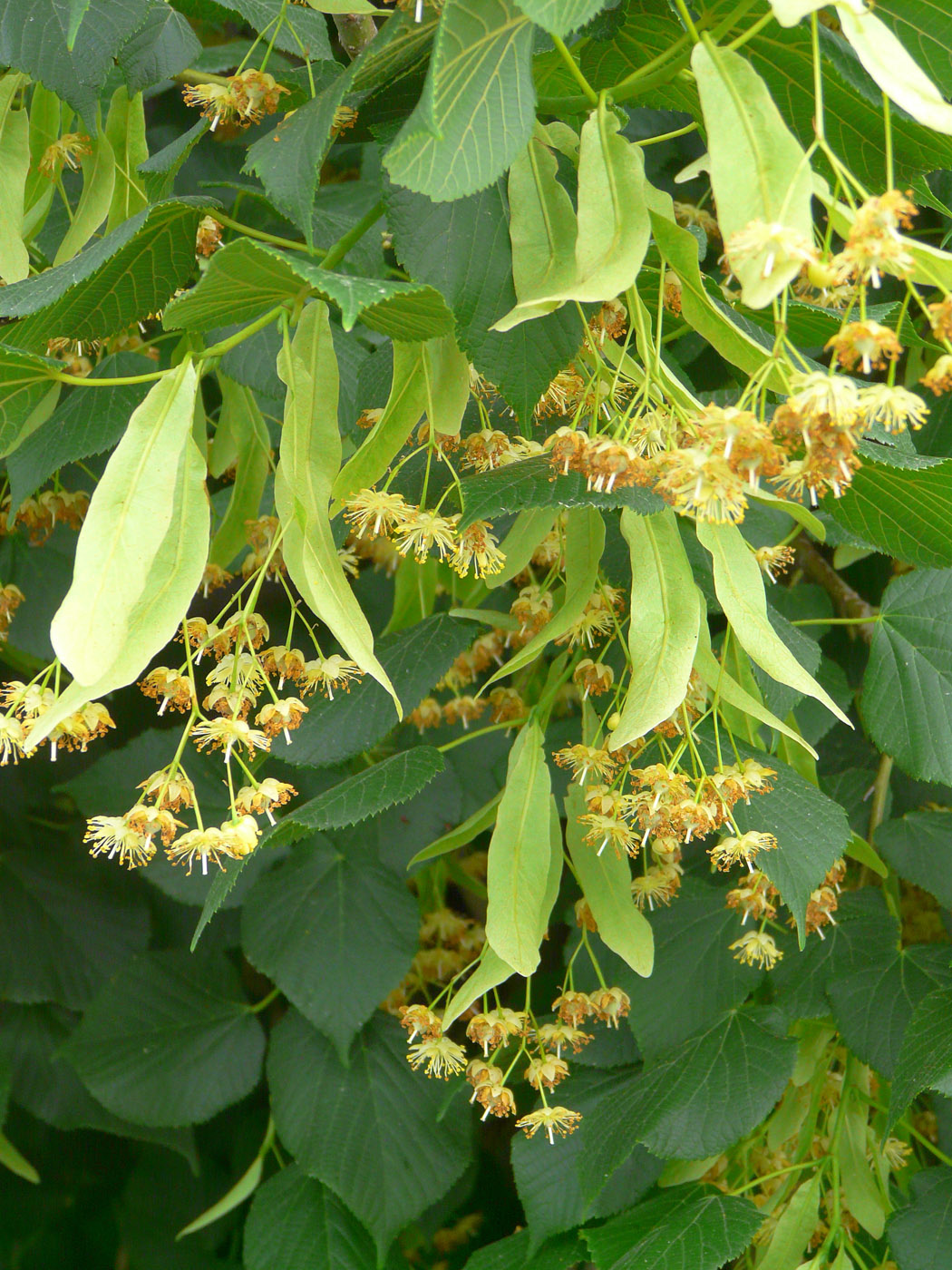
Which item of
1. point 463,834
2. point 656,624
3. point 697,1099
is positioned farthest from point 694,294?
point 697,1099

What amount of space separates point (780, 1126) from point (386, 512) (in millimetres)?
732

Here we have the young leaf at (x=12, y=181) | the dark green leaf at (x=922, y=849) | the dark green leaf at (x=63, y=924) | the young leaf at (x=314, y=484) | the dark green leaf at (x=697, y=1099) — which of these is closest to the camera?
the young leaf at (x=314, y=484)

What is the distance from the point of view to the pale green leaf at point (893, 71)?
0.46 m

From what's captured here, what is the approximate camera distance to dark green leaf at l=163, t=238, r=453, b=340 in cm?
52

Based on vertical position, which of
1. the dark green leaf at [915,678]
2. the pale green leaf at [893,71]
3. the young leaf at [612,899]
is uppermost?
the pale green leaf at [893,71]

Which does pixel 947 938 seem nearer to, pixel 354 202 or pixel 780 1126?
pixel 780 1126

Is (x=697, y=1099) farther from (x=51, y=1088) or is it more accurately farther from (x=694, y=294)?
(x=51, y=1088)

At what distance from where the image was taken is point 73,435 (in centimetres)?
93

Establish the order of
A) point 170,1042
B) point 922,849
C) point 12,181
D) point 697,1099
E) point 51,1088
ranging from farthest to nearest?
point 51,1088
point 170,1042
point 922,849
point 697,1099
point 12,181

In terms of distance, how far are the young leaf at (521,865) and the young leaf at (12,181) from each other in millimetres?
503

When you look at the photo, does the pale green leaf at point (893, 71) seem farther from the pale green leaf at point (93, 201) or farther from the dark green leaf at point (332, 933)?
the dark green leaf at point (332, 933)

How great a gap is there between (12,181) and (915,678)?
2.83 feet

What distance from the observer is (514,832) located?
0.75 metres

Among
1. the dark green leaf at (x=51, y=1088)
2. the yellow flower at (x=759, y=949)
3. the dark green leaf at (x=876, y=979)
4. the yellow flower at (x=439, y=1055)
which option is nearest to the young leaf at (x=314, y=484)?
the yellow flower at (x=439, y=1055)
